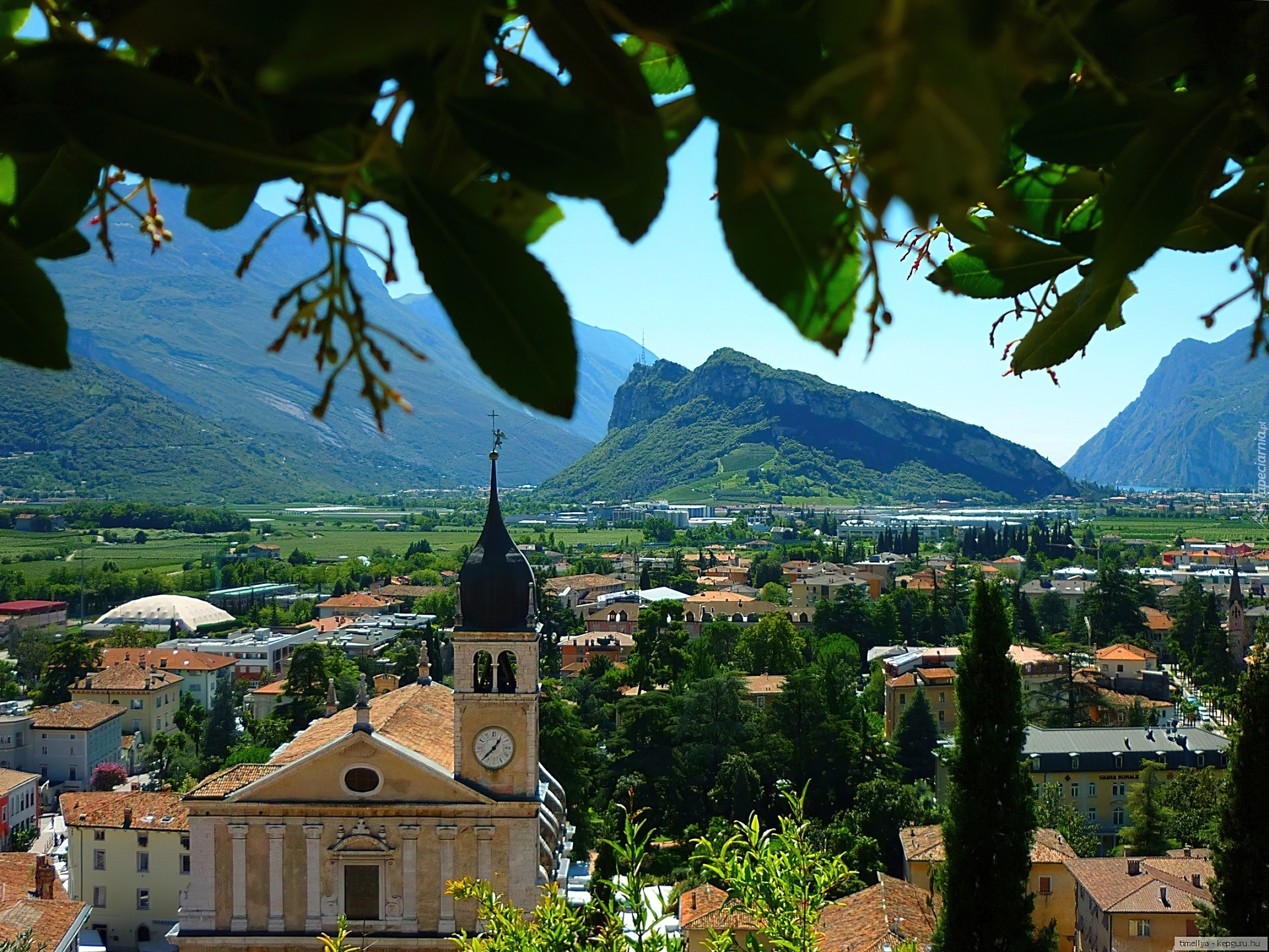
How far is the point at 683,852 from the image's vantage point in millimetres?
15602

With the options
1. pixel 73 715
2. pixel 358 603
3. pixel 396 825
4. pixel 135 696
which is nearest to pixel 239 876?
pixel 396 825

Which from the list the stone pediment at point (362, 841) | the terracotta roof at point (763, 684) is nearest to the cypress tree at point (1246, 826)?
the stone pediment at point (362, 841)

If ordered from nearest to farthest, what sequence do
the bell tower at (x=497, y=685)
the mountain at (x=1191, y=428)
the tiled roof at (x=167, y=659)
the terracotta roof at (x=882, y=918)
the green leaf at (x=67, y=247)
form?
the green leaf at (x=67, y=247) < the terracotta roof at (x=882, y=918) < the bell tower at (x=497, y=685) < the tiled roof at (x=167, y=659) < the mountain at (x=1191, y=428)

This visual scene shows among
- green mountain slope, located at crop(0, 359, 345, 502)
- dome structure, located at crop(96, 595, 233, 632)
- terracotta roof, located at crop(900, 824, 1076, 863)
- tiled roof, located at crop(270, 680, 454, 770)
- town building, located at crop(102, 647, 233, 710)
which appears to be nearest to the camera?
tiled roof, located at crop(270, 680, 454, 770)

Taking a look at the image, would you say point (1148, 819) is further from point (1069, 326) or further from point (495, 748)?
point (1069, 326)

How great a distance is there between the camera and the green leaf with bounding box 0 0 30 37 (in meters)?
0.44

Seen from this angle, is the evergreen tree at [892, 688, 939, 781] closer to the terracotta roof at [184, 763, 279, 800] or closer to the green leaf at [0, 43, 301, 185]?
the terracotta roof at [184, 763, 279, 800]

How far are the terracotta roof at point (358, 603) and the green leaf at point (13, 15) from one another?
142 ft

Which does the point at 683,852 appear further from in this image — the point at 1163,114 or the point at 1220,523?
the point at 1220,523

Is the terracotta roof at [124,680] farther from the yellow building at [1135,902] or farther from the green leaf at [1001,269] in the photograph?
the green leaf at [1001,269]

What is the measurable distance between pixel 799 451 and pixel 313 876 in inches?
3113

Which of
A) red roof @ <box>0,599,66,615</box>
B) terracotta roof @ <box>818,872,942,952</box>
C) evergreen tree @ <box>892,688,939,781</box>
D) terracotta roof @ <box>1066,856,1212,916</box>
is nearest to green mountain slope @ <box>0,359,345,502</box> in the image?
red roof @ <box>0,599,66,615</box>

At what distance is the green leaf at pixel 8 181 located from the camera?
47 centimetres

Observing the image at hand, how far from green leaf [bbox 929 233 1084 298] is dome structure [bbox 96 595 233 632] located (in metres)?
42.5
